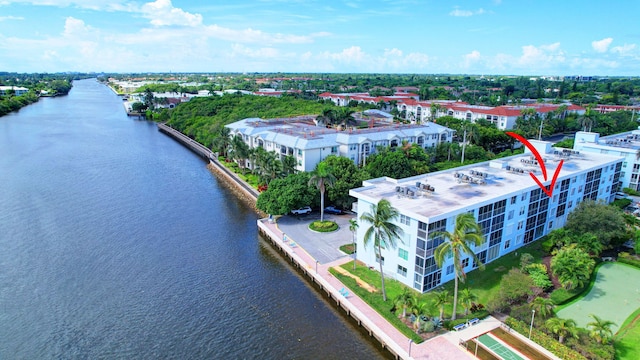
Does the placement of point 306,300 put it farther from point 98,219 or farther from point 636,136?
point 636,136

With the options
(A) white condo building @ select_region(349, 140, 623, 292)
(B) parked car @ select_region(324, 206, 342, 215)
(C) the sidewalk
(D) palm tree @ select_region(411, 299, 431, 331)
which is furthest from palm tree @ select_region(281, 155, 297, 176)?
(D) palm tree @ select_region(411, 299, 431, 331)

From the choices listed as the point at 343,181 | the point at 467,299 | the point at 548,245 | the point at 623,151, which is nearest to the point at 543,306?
the point at 467,299

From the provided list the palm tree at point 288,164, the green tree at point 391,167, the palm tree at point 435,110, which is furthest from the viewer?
the palm tree at point 435,110

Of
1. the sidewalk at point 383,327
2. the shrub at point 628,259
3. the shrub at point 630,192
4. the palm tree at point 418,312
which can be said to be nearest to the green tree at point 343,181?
the sidewalk at point 383,327

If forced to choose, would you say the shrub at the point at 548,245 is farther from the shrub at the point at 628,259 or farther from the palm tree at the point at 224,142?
the palm tree at the point at 224,142

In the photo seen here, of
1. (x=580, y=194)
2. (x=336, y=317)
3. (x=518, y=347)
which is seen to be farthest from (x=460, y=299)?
(x=580, y=194)

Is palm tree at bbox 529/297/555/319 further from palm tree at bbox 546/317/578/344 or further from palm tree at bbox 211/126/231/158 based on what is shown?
palm tree at bbox 211/126/231/158
